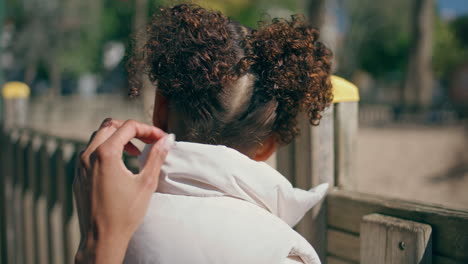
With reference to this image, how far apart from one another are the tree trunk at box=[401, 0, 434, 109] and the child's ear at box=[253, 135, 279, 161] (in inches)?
569

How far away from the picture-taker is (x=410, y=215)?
3.67 feet

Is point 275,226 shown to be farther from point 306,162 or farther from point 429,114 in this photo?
point 429,114

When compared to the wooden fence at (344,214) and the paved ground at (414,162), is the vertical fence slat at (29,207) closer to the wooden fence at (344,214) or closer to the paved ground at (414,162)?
the wooden fence at (344,214)

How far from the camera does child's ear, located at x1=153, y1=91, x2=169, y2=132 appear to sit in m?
1.17

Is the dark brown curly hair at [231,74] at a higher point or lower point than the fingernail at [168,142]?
higher

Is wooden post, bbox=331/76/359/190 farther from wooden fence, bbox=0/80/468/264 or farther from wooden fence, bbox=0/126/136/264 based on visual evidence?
wooden fence, bbox=0/126/136/264

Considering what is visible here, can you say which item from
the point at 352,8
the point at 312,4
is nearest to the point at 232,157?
the point at 312,4

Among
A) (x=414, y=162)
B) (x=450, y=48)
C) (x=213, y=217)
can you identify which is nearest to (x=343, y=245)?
(x=213, y=217)

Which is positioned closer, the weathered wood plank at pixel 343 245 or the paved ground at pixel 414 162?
the weathered wood plank at pixel 343 245

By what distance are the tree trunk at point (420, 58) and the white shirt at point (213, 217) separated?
48.1 feet

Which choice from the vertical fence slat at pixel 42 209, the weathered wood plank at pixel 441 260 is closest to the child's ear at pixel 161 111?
the weathered wood plank at pixel 441 260

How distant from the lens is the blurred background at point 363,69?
5.93 m

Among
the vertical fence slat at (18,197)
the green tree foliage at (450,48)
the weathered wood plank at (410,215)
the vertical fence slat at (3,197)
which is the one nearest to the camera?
the weathered wood plank at (410,215)

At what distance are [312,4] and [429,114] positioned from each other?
4737 millimetres
